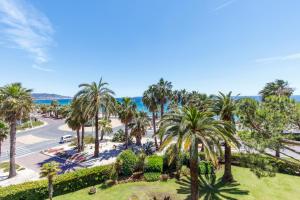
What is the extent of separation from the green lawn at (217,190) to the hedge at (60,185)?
3.05ft

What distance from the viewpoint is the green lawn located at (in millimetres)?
19908

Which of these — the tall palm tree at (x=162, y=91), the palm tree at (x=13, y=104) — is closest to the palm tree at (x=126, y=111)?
the tall palm tree at (x=162, y=91)

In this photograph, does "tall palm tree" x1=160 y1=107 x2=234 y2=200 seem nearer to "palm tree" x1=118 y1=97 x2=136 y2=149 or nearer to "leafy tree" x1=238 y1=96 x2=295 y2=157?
"leafy tree" x1=238 y1=96 x2=295 y2=157

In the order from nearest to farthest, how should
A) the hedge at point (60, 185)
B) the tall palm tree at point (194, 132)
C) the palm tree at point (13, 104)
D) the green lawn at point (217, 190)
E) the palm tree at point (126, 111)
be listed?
the tall palm tree at point (194, 132)
the green lawn at point (217, 190)
the hedge at point (60, 185)
the palm tree at point (13, 104)
the palm tree at point (126, 111)

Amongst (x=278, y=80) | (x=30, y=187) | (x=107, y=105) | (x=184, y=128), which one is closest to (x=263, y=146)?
(x=184, y=128)

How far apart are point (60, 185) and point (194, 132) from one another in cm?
1698

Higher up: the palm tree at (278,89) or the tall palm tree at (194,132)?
the palm tree at (278,89)

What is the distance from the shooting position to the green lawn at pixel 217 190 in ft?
65.3

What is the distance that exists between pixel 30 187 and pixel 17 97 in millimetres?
14165

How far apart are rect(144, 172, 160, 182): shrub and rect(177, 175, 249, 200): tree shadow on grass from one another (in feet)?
9.03

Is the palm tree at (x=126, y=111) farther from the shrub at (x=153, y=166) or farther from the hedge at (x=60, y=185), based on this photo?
the hedge at (x=60, y=185)

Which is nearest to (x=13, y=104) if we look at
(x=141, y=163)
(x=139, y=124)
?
(x=141, y=163)

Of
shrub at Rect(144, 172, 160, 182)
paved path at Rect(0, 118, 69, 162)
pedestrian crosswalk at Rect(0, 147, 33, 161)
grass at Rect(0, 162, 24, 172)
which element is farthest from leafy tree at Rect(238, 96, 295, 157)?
pedestrian crosswalk at Rect(0, 147, 33, 161)

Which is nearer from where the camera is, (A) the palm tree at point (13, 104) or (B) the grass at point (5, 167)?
(A) the palm tree at point (13, 104)
